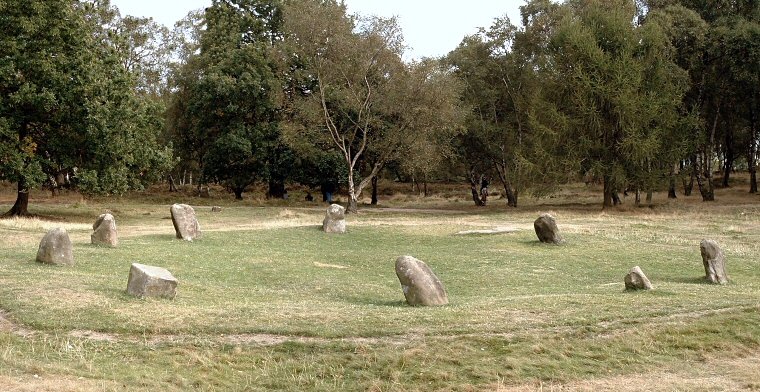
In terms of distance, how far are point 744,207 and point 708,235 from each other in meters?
17.0

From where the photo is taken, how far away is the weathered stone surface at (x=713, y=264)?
1847cm

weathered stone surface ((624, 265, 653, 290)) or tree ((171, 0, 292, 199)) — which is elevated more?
tree ((171, 0, 292, 199))

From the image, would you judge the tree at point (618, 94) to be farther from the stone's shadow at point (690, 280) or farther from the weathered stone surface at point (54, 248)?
the weathered stone surface at point (54, 248)

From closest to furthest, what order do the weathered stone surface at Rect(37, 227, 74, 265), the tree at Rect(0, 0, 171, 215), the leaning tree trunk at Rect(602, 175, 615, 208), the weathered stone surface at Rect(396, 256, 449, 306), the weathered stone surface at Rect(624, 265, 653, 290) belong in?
the weathered stone surface at Rect(396, 256, 449, 306) < the weathered stone surface at Rect(624, 265, 653, 290) < the weathered stone surface at Rect(37, 227, 74, 265) < the tree at Rect(0, 0, 171, 215) < the leaning tree trunk at Rect(602, 175, 615, 208)

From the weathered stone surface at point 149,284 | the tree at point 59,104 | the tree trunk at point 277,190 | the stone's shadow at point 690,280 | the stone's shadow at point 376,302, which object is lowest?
the stone's shadow at point 690,280

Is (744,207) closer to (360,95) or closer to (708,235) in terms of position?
(708,235)

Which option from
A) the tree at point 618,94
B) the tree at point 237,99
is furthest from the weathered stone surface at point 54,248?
the tree at point 618,94

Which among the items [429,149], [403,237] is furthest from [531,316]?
[429,149]

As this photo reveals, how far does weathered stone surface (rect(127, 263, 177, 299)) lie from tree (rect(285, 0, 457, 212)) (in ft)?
103

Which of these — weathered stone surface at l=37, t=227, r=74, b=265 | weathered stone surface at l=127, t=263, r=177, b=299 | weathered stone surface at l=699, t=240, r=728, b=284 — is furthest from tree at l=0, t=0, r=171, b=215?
weathered stone surface at l=699, t=240, r=728, b=284

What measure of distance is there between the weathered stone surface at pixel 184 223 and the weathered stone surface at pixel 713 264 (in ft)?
55.1

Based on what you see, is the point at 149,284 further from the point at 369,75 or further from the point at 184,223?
the point at 369,75

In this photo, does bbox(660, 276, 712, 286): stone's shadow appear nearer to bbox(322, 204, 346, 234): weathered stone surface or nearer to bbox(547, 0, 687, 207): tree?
bbox(322, 204, 346, 234): weathered stone surface

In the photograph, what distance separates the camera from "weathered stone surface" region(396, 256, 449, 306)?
14.4m
